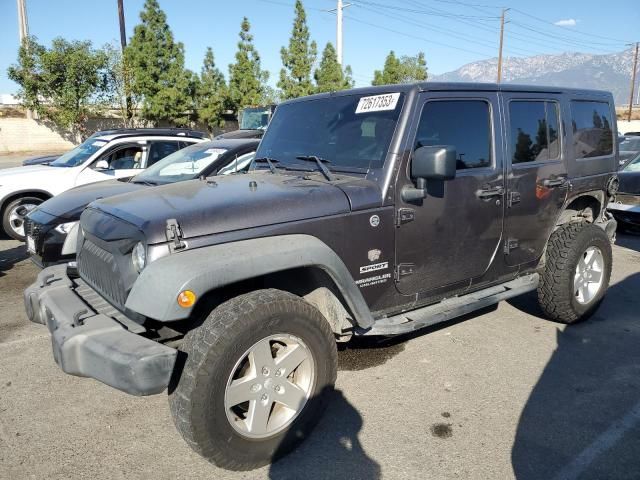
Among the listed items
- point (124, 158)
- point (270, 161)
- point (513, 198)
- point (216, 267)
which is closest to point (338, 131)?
point (270, 161)

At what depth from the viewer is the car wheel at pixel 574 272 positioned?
14.5ft

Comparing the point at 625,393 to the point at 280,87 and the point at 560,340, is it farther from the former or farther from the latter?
the point at 280,87

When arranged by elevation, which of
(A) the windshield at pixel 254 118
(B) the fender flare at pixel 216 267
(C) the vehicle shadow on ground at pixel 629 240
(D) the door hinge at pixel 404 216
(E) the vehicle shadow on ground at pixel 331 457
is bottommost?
(E) the vehicle shadow on ground at pixel 331 457

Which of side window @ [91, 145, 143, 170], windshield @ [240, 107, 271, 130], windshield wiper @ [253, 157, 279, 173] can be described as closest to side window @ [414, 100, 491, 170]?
windshield wiper @ [253, 157, 279, 173]

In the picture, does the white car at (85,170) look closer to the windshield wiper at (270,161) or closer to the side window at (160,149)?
the side window at (160,149)

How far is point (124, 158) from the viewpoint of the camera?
812cm

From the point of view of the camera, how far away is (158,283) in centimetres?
241

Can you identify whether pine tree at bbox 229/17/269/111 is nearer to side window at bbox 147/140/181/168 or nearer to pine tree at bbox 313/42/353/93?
pine tree at bbox 313/42/353/93

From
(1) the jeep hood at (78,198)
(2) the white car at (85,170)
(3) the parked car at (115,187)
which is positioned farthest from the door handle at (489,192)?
(2) the white car at (85,170)

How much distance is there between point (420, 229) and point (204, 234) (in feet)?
4.82

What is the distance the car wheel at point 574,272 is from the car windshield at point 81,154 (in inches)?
268

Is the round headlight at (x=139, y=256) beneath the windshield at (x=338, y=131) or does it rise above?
beneath

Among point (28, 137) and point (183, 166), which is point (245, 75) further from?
point (183, 166)

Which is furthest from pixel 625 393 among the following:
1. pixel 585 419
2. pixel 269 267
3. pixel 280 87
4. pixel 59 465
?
pixel 280 87
